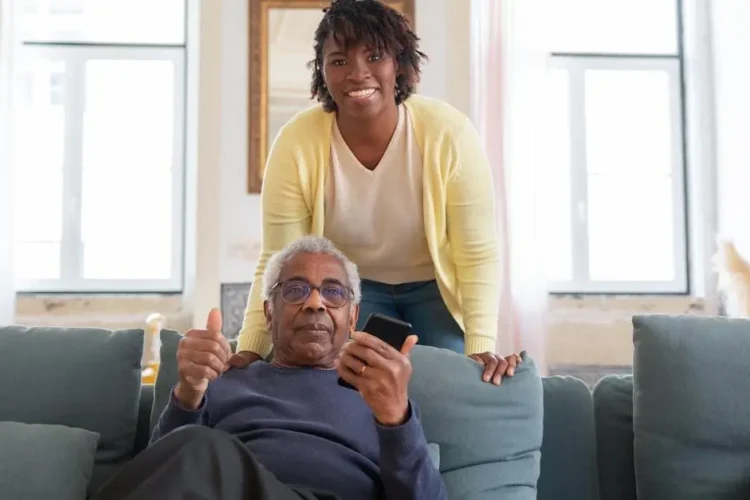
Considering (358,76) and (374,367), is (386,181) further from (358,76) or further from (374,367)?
(374,367)

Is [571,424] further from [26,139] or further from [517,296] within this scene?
[26,139]

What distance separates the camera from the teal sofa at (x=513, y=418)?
1.67 metres

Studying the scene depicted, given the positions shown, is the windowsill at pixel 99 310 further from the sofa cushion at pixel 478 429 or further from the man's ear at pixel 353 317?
the sofa cushion at pixel 478 429

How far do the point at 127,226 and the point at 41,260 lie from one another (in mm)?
462

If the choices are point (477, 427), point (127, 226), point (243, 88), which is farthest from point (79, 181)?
point (477, 427)

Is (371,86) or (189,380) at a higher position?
(371,86)

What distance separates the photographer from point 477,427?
1.68 meters

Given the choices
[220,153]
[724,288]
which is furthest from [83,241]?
[724,288]

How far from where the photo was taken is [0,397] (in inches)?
70.2

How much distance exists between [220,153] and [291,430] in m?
2.36

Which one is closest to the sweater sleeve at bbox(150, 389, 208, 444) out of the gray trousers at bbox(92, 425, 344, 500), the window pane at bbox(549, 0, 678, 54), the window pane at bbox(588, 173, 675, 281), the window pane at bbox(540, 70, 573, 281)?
the gray trousers at bbox(92, 425, 344, 500)

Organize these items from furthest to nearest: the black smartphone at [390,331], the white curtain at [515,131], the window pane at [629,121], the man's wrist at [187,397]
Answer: the window pane at [629,121]
the white curtain at [515,131]
the man's wrist at [187,397]
the black smartphone at [390,331]

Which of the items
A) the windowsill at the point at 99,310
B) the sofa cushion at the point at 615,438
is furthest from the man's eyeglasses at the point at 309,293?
the windowsill at the point at 99,310

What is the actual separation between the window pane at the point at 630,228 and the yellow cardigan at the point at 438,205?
2.43 m
